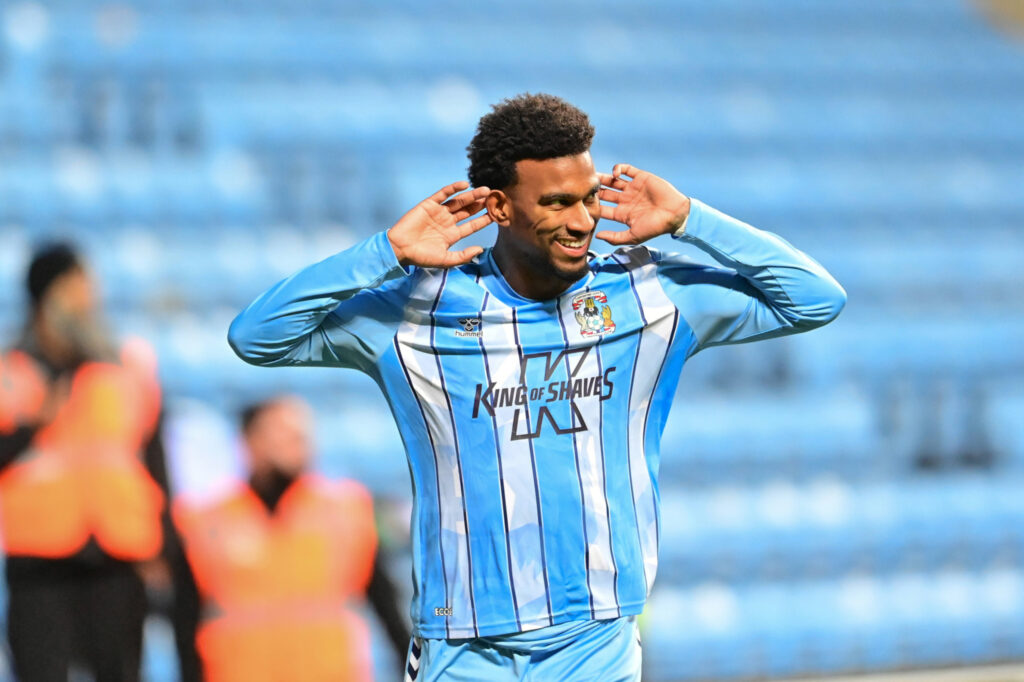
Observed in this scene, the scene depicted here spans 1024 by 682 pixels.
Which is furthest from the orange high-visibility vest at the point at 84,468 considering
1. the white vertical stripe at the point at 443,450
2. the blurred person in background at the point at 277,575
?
the white vertical stripe at the point at 443,450

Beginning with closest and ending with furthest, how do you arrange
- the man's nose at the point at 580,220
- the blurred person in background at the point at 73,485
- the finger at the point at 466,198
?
the man's nose at the point at 580,220, the finger at the point at 466,198, the blurred person in background at the point at 73,485

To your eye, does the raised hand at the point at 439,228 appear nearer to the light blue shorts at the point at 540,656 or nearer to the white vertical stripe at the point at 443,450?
the white vertical stripe at the point at 443,450

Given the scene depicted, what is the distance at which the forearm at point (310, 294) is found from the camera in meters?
2.50

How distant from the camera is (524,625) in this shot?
2.45 m

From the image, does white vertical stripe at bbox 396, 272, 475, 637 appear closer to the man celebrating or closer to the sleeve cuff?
the man celebrating

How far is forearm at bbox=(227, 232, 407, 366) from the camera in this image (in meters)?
2.50

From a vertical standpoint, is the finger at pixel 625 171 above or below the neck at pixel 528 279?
above

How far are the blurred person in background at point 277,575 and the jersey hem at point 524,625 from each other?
1622mm

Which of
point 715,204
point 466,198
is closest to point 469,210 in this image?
point 466,198

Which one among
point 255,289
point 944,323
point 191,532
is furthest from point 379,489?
point 944,323

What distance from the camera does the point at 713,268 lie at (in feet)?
8.84

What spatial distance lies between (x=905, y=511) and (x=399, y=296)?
5.41m

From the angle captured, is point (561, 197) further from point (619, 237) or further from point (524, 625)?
point (524, 625)

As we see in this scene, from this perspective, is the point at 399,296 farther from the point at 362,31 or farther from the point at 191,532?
the point at 362,31
